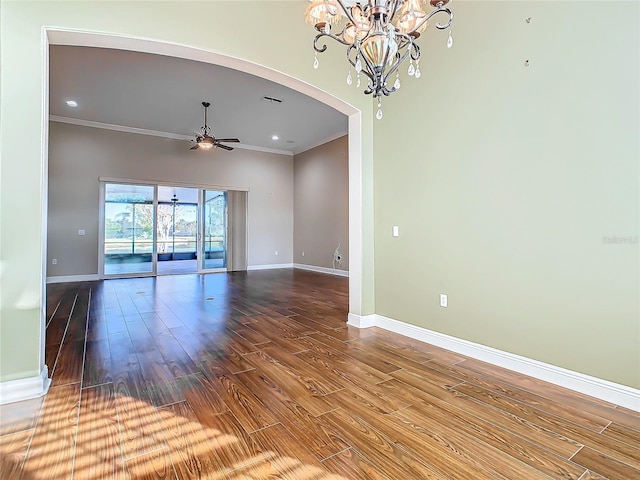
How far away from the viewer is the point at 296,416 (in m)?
1.93

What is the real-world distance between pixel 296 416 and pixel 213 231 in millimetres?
7882

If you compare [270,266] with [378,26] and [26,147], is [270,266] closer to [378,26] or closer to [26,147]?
[26,147]

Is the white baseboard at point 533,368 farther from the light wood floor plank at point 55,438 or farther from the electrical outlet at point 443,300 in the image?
the light wood floor plank at point 55,438

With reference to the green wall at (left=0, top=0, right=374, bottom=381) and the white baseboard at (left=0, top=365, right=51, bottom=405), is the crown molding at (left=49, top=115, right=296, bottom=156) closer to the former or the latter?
the green wall at (left=0, top=0, right=374, bottom=381)

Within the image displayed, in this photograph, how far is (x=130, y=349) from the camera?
3.03 m

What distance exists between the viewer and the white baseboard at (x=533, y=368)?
80.7 inches

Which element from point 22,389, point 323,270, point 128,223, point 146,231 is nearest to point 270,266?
point 323,270

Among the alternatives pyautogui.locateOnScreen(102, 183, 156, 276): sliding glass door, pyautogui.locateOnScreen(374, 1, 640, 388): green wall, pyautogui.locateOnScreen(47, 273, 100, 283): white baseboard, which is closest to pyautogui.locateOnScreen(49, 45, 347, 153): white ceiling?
pyautogui.locateOnScreen(102, 183, 156, 276): sliding glass door

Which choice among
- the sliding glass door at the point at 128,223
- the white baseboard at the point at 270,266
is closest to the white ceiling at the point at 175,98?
the sliding glass door at the point at 128,223

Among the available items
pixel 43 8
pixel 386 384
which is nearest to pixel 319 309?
pixel 386 384

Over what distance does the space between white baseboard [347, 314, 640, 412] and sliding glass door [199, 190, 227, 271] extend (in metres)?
6.67

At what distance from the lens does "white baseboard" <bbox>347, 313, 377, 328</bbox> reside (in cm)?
372

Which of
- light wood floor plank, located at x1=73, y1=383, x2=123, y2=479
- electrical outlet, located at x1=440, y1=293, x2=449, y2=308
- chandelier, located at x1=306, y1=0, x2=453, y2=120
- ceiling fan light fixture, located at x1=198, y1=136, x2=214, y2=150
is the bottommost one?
light wood floor plank, located at x1=73, y1=383, x2=123, y2=479

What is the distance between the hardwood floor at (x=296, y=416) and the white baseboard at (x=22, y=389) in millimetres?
63
